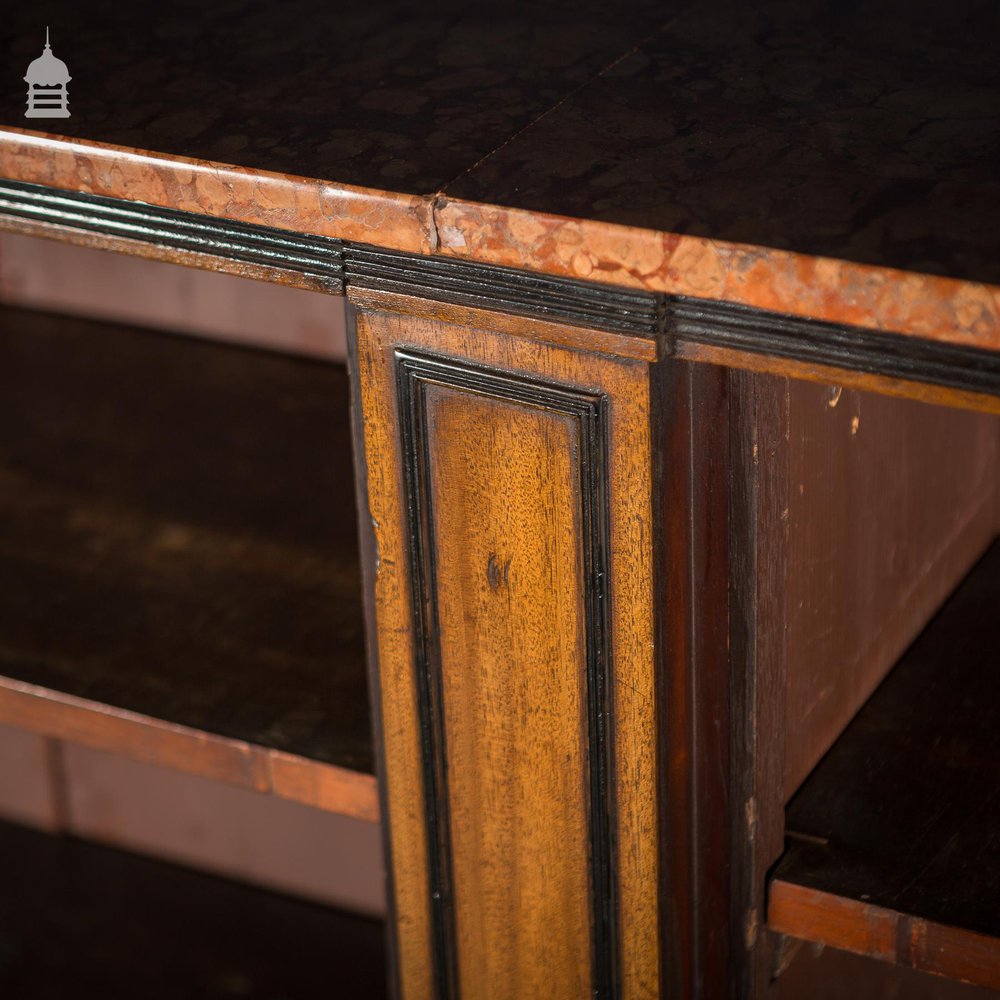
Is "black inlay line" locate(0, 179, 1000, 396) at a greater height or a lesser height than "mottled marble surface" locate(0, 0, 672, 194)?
lesser

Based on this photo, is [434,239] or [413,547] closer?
[434,239]

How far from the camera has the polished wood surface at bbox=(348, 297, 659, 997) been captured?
0.68 meters

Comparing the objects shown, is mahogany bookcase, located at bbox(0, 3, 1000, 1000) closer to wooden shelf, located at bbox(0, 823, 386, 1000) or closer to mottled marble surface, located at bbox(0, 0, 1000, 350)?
mottled marble surface, located at bbox(0, 0, 1000, 350)

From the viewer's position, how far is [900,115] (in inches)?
27.5

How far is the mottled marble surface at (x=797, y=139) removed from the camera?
0.60 metres

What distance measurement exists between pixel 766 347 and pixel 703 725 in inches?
8.3

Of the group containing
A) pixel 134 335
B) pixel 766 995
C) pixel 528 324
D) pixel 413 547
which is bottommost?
A: pixel 766 995

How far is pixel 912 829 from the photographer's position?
822 millimetres

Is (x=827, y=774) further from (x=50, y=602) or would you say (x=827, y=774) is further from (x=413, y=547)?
(x=50, y=602)

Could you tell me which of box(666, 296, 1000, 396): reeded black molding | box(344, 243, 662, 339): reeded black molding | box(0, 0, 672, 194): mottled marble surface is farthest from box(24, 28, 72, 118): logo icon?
box(666, 296, 1000, 396): reeded black molding

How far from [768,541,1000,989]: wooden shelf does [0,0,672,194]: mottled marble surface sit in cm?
38

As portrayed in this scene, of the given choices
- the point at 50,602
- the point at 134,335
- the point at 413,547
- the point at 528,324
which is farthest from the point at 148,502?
the point at 528,324

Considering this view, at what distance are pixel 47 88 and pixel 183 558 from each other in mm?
400

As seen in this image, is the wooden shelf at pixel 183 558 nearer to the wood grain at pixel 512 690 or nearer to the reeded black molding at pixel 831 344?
the wood grain at pixel 512 690
